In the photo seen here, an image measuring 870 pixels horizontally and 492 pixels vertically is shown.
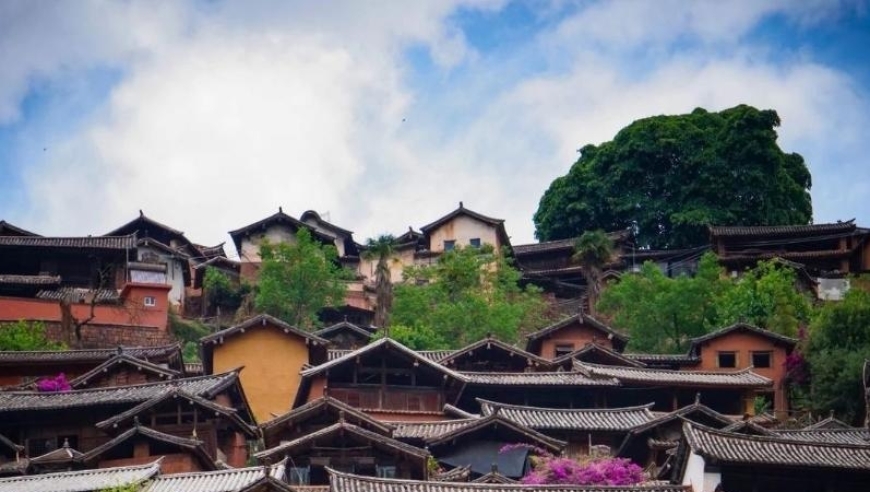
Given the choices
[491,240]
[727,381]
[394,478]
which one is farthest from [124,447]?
[491,240]

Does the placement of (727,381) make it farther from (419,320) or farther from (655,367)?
(419,320)

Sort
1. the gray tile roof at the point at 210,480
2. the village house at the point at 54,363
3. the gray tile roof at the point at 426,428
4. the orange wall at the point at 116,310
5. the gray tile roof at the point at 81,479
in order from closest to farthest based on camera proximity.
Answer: the gray tile roof at the point at 210,480
the gray tile roof at the point at 81,479
the gray tile roof at the point at 426,428
the village house at the point at 54,363
the orange wall at the point at 116,310

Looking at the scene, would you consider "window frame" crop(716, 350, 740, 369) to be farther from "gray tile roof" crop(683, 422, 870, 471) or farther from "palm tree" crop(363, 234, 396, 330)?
"gray tile roof" crop(683, 422, 870, 471)

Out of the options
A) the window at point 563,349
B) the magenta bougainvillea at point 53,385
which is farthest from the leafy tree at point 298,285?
the magenta bougainvillea at point 53,385

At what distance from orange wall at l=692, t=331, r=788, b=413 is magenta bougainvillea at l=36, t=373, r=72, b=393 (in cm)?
2651

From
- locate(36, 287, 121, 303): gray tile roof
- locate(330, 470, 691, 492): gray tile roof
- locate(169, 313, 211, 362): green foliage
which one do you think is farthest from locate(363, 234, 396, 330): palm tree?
locate(330, 470, 691, 492): gray tile roof

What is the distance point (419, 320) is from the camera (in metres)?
63.3

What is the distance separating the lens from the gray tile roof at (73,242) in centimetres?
6600

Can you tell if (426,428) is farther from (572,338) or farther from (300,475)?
(572,338)

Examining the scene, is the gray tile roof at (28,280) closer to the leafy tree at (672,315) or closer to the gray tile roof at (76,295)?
the gray tile roof at (76,295)

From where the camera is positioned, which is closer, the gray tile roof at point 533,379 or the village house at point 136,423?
the village house at point 136,423

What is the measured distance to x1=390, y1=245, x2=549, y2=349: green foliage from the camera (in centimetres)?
6194

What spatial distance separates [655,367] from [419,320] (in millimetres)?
12783

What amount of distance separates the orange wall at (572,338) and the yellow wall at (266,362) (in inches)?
471
